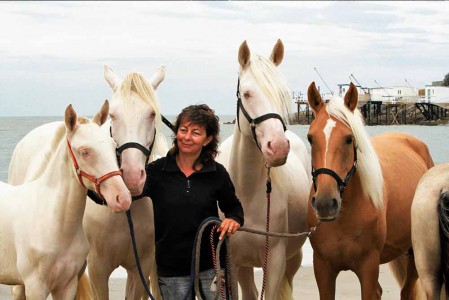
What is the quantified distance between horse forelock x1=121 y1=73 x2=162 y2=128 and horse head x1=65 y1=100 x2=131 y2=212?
1.49 ft

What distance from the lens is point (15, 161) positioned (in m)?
6.05

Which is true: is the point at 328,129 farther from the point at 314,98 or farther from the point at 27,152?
the point at 27,152

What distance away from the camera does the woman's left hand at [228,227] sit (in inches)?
152

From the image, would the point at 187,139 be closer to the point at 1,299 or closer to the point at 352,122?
the point at 352,122

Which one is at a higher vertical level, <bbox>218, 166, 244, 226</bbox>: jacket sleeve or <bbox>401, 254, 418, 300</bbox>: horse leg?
<bbox>218, 166, 244, 226</bbox>: jacket sleeve

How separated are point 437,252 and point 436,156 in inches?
1255

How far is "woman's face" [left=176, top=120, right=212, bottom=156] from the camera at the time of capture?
3992mm

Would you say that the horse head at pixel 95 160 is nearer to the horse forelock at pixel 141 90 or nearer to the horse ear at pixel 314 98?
the horse forelock at pixel 141 90

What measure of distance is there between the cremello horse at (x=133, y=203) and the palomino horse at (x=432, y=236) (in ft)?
5.31

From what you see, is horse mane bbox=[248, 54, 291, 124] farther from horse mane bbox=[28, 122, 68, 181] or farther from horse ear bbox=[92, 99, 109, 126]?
horse mane bbox=[28, 122, 68, 181]

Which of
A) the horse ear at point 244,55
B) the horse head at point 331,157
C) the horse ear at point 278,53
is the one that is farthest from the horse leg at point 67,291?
the horse ear at point 278,53

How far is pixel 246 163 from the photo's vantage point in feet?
15.6

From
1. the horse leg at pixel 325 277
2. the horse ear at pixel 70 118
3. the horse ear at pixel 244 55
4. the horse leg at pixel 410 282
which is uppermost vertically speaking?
the horse ear at pixel 244 55

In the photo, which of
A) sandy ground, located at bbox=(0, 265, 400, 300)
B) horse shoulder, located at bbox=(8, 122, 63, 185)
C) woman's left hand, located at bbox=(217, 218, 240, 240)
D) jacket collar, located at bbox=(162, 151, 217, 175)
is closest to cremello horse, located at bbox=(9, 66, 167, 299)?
jacket collar, located at bbox=(162, 151, 217, 175)
